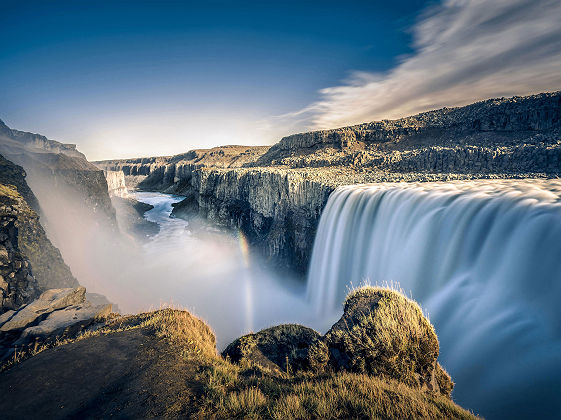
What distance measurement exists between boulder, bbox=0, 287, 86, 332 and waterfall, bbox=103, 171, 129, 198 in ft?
164

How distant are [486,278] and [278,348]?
7.27 meters

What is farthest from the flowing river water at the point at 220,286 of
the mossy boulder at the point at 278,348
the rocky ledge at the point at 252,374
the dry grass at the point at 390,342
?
the dry grass at the point at 390,342

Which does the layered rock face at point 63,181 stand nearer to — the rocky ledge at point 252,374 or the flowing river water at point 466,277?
the flowing river water at point 466,277

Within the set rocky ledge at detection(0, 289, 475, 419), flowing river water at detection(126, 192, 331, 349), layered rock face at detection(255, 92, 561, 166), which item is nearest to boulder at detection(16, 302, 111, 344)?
rocky ledge at detection(0, 289, 475, 419)

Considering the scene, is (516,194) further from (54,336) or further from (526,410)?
(54,336)

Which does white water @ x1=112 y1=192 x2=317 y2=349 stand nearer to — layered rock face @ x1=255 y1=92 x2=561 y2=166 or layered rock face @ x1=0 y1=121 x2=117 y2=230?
layered rock face @ x1=0 y1=121 x2=117 y2=230

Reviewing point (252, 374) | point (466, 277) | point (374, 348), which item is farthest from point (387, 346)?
point (466, 277)

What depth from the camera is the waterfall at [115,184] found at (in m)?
53.6

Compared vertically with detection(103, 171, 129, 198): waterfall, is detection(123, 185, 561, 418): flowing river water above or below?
below

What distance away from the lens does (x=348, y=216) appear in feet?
52.4

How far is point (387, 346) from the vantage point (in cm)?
480

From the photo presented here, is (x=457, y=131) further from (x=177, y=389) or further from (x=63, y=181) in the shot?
(x=63, y=181)

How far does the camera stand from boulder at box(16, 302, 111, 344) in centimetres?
781

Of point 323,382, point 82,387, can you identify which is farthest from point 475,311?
point 82,387
